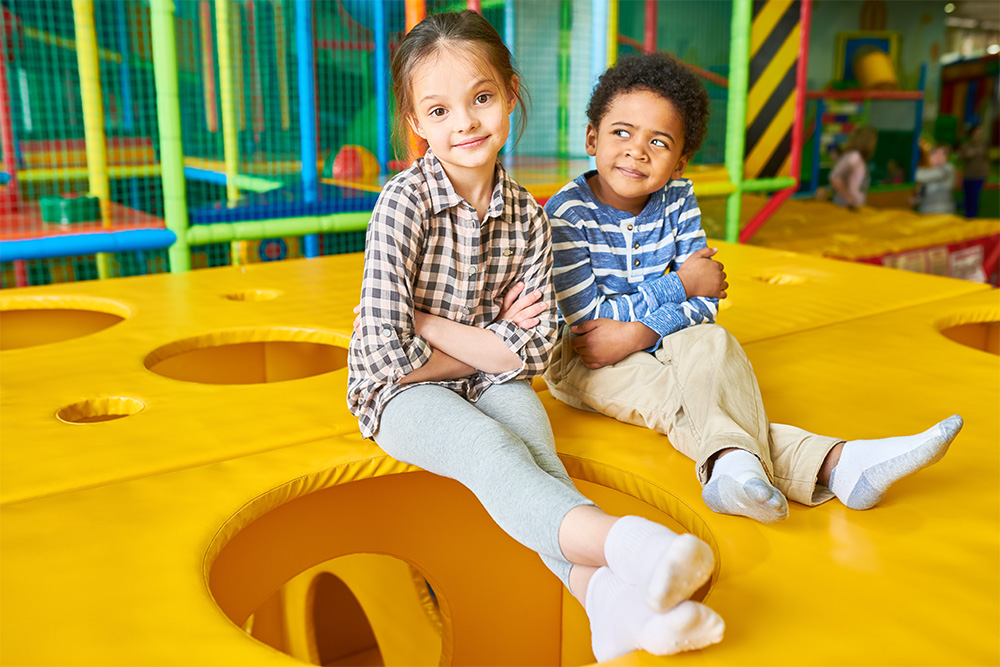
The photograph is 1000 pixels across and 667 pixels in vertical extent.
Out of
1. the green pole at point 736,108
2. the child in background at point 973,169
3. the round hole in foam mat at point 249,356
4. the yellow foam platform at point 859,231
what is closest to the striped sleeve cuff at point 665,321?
the round hole in foam mat at point 249,356

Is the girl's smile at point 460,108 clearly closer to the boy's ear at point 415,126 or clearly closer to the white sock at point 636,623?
the boy's ear at point 415,126

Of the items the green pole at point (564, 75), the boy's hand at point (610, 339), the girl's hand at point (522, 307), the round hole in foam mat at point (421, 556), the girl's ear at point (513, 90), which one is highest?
the green pole at point (564, 75)

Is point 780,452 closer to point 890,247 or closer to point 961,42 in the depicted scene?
point 890,247

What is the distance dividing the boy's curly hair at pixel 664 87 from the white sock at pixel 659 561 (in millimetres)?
725

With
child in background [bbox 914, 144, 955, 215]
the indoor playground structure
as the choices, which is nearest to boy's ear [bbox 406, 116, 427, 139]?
the indoor playground structure

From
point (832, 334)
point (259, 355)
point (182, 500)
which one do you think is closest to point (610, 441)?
point (182, 500)

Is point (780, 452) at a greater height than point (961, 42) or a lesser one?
lesser

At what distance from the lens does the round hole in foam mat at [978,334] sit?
193 cm

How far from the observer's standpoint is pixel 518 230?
1.10 m

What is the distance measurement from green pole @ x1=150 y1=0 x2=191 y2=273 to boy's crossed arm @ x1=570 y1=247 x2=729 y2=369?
1404 mm

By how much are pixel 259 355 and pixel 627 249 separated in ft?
3.07

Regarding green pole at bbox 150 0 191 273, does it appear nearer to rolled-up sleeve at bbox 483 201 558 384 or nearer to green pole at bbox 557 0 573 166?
rolled-up sleeve at bbox 483 201 558 384

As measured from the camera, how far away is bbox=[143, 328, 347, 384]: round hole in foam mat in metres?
1.62

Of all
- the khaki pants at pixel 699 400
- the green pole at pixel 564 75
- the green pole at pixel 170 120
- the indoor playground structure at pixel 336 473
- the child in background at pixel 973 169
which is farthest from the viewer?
the child in background at pixel 973 169
